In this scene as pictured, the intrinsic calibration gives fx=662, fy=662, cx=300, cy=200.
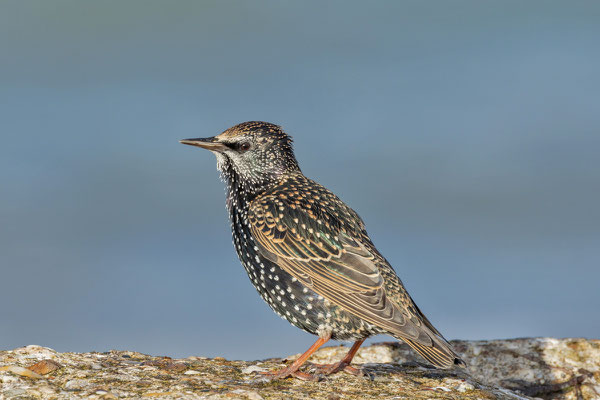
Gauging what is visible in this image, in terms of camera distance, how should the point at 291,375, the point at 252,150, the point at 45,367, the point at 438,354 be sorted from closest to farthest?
1. the point at 45,367
2. the point at 438,354
3. the point at 291,375
4. the point at 252,150

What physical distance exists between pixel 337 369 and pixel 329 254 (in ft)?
4.17

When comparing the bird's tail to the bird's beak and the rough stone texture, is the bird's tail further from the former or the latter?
the bird's beak

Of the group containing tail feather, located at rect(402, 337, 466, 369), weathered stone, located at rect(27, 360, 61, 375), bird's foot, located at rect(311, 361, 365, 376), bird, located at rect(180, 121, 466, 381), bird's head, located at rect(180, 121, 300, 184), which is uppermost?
bird's head, located at rect(180, 121, 300, 184)

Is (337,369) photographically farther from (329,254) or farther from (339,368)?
(329,254)

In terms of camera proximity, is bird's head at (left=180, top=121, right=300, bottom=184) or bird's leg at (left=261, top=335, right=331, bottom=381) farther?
bird's head at (left=180, top=121, right=300, bottom=184)

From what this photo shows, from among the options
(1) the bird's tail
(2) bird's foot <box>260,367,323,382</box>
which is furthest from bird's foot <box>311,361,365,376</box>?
(1) the bird's tail

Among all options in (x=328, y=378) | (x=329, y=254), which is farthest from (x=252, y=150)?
(x=328, y=378)

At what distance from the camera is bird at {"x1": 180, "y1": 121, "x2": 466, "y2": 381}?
22.7 feet

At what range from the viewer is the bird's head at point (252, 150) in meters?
8.20

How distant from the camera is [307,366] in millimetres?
7496

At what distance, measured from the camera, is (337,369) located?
7262mm

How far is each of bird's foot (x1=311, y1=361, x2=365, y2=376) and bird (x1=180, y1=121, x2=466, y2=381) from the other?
1cm

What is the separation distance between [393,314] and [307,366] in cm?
127

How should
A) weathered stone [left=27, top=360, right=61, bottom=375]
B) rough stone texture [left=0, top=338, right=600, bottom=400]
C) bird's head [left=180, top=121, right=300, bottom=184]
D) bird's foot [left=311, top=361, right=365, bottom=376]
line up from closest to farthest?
1. rough stone texture [left=0, top=338, right=600, bottom=400]
2. weathered stone [left=27, top=360, right=61, bottom=375]
3. bird's foot [left=311, top=361, right=365, bottom=376]
4. bird's head [left=180, top=121, right=300, bottom=184]
